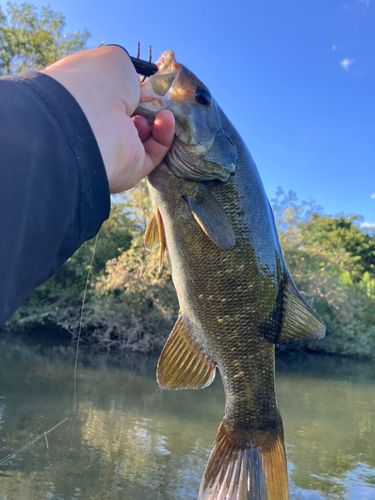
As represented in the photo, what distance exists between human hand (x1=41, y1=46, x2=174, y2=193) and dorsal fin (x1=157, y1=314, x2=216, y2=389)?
768 millimetres

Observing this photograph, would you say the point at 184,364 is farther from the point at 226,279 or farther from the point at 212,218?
the point at 212,218

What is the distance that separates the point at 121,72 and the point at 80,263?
1674 cm

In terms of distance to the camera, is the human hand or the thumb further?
the thumb

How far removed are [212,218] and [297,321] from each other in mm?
625

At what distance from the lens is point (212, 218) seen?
65.5 inches

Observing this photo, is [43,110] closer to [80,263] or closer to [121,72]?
[121,72]

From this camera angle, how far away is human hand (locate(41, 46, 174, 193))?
1.09 metres

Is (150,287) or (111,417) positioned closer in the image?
(111,417)

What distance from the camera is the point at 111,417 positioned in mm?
7836

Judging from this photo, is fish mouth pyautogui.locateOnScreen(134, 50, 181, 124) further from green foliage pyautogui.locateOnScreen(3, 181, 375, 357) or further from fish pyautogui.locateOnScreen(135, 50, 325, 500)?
green foliage pyautogui.locateOnScreen(3, 181, 375, 357)

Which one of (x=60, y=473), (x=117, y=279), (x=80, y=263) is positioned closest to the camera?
(x=60, y=473)

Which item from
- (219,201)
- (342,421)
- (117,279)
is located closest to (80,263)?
(117,279)

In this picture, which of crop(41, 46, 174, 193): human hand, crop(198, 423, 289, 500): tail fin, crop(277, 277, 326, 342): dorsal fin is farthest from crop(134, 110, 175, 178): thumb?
crop(198, 423, 289, 500): tail fin

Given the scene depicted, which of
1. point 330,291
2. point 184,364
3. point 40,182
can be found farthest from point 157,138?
point 330,291
